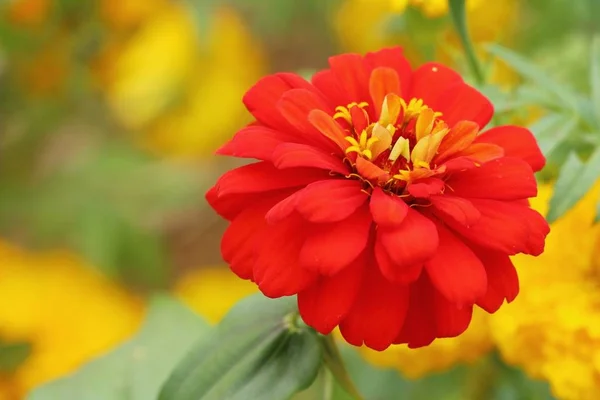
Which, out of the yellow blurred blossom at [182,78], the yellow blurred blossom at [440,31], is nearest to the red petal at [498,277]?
the yellow blurred blossom at [440,31]

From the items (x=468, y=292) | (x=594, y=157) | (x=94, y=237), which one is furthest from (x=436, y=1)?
(x=94, y=237)

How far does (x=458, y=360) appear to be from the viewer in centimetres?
48

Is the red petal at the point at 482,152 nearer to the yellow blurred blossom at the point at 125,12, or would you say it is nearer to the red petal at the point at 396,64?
the red petal at the point at 396,64

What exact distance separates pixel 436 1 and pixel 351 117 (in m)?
0.16

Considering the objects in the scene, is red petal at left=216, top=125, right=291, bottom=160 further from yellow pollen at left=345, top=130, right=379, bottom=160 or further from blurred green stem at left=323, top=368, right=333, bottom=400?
blurred green stem at left=323, top=368, right=333, bottom=400

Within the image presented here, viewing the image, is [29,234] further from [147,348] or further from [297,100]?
[297,100]

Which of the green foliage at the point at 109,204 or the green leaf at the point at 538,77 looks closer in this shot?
the green leaf at the point at 538,77

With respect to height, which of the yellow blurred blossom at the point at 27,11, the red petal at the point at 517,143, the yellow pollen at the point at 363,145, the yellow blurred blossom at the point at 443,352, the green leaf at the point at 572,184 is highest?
the yellow blurred blossom at the point at 27,11

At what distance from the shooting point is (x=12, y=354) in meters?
0.61

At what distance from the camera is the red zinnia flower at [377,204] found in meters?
0.30

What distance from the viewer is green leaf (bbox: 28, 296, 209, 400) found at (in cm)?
49

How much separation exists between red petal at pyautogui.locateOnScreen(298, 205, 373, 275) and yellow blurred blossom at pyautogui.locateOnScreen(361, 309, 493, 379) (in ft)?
0.57

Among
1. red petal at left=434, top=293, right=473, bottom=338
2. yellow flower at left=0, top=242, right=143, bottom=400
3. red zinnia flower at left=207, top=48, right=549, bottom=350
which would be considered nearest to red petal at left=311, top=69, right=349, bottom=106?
red zinnia flower at left=207, top=48, right=549, bottom=350

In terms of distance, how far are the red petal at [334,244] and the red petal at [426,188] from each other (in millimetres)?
22
